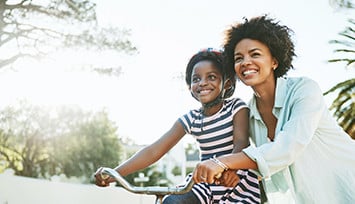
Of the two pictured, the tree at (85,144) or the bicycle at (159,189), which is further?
the tree at (85,144)

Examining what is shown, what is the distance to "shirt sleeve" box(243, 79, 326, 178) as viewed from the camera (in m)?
2.22

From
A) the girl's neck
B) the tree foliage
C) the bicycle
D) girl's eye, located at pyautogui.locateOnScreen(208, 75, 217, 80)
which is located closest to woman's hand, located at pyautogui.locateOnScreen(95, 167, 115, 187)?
the bicycle

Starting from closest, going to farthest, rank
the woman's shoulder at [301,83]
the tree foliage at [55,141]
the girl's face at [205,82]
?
1. the woman's shoulder at [301,83]
2. the girl's face at [205,82]
3. the tree foliage at [55,141]

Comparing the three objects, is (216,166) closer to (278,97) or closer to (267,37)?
(278,97)

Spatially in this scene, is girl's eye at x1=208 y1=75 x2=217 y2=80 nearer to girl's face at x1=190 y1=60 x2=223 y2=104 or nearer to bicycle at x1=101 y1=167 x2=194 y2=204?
girl's face at x1=190 y1=60 x2=223 y2=104

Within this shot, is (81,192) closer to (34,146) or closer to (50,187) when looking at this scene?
(50,187)

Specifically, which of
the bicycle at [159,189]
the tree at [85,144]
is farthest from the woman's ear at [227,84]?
the tree at [85,144]

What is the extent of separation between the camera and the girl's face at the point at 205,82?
A: 289 cm

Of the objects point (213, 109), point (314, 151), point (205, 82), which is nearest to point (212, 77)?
point (205, 82)

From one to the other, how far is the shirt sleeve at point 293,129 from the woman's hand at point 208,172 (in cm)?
16

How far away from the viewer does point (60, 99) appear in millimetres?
17812

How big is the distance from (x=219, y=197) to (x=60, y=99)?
15584 mm

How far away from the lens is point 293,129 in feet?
7.65

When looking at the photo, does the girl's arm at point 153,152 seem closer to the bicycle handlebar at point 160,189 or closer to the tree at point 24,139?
the bicycle handlebar at point 160,189
